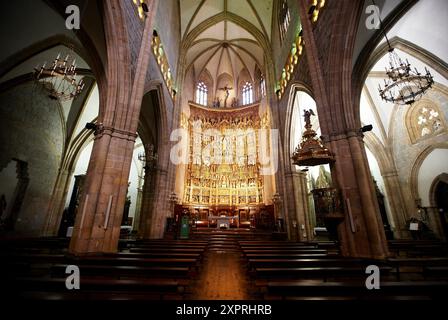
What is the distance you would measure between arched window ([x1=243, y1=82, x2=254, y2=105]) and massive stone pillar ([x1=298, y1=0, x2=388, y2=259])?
50.6ft

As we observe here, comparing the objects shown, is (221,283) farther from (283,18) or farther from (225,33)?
(225,33)

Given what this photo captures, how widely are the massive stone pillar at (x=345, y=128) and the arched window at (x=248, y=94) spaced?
50.6 ft

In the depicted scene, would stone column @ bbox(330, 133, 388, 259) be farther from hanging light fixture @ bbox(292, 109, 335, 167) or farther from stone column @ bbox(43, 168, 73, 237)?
stone column @ bbox(43, 168, 73, 237)

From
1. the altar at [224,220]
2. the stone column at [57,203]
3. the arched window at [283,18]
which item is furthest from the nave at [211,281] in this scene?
the arched window at [283,18]

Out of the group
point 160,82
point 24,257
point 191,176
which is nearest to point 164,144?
point 160,82

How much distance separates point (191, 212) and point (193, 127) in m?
9.38

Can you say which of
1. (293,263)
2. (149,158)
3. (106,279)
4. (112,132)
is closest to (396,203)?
(293,263)

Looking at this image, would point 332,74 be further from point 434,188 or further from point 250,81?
point 250,81

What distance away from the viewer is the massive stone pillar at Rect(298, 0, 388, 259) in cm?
530

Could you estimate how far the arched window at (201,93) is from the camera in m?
23.6

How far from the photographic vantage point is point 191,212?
1742cm

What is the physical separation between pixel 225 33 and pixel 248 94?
23.0 ft

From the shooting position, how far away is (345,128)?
20.6ft
